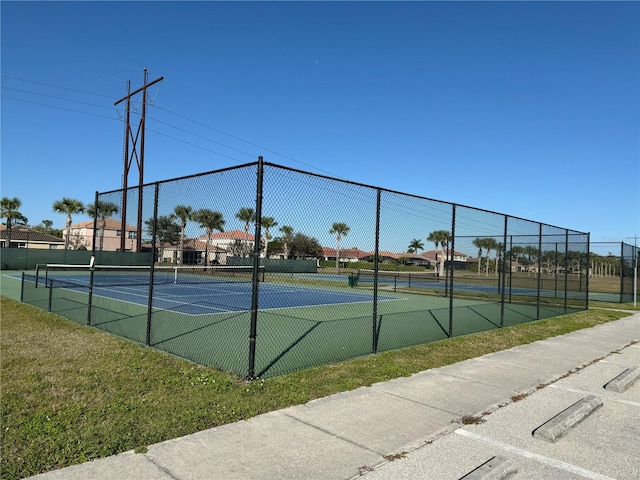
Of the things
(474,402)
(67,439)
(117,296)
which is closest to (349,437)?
(474,402)

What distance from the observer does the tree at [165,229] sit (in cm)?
777

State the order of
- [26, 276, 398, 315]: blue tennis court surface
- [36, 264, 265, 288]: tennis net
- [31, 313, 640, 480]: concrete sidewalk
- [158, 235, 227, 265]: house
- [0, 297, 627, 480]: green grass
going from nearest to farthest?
[31, 313, 640, 480]: concrete sidewalk, [0, 297, 627, 480]: green grass, [158, 235, 227, 265]: house, [36, 264, 265, 288]: tennis net, [26, 276, 398, 315]: blue tennis court surface

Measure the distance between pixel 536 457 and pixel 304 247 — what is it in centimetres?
454

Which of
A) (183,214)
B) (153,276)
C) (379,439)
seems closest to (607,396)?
(379,439)

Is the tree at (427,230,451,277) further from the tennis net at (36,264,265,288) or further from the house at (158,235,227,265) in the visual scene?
the house at (158,235,227,265)

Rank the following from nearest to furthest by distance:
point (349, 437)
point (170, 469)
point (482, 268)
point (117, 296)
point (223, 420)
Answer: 1. point (170, 469)
2. point (349, 437)
3. point (223, 420)
4. point (117, 296)
5. point (482, 268)

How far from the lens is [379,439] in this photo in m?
3.87

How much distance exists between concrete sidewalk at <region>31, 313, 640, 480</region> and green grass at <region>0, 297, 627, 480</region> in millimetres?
234

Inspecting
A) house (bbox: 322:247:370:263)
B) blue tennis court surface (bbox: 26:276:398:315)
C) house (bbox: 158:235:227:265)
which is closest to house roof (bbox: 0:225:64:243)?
blue tennis court surface (bbox: 26:276:398:315)

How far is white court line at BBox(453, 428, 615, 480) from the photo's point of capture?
3363mm

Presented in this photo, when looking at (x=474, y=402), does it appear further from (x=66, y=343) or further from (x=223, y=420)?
(x=66, y=343)

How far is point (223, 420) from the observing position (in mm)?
4148

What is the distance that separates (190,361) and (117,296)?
11152mm

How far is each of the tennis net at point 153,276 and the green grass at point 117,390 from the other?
1331 mm
